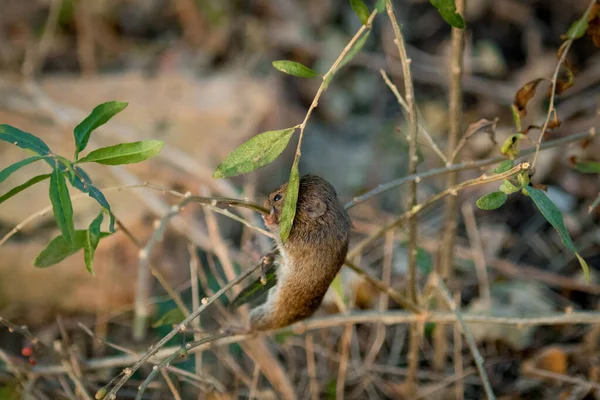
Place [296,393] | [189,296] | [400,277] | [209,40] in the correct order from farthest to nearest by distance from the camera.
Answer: [209,40]
[400,277]
[189,296]
[296,393]

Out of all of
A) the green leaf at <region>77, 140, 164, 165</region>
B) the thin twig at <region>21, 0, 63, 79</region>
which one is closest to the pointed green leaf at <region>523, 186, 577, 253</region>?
the green leaf at <region>77, 140, 164, 165</region>

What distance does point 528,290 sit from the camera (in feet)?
11.9

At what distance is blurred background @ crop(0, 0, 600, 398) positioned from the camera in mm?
3451

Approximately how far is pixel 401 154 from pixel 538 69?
124 centimetres

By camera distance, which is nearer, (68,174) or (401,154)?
(68,174)

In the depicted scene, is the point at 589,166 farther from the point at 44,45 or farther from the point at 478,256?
the point at 44,45

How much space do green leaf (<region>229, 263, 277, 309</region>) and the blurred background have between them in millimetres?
179

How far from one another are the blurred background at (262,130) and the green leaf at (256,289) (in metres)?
0.18

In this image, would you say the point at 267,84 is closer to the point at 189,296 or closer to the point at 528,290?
the point at 189,296

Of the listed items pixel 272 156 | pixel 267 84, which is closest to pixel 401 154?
pixel 267 84

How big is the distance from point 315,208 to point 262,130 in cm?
223

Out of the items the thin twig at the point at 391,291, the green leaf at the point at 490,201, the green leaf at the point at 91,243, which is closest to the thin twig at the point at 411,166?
the thin twig at the point at 391,291

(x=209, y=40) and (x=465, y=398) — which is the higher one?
(x=209, y=40)

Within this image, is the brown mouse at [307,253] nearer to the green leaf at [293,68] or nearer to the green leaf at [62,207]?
the green leaf at [293,68]
